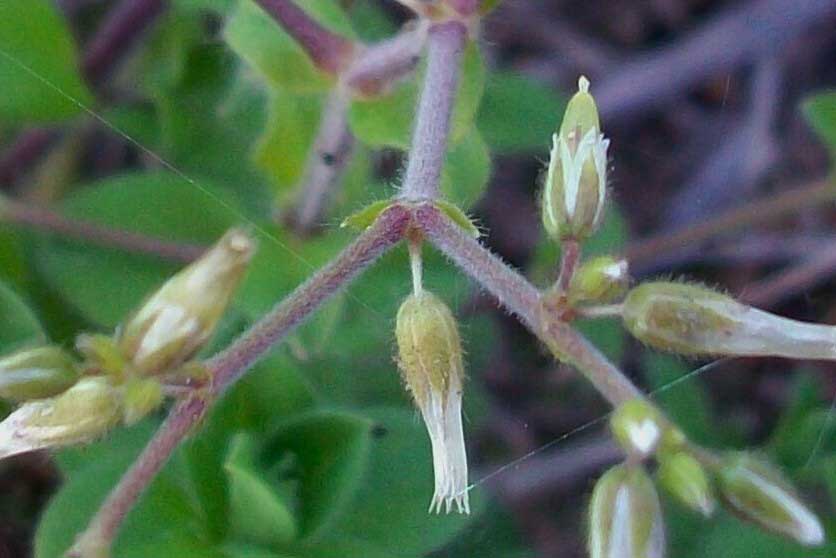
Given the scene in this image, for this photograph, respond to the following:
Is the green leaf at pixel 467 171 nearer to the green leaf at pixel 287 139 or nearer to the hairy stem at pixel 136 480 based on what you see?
the green leaf at pixel 287 139

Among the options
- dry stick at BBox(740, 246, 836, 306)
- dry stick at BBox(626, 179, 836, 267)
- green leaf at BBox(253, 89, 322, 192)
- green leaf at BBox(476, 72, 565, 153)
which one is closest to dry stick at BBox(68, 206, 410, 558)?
green leaf at BBox(253, 89, 322, 192)

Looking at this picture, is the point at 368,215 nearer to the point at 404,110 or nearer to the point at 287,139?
the point at 404,110

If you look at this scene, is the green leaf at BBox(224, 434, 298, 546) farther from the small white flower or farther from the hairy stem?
the small white flower

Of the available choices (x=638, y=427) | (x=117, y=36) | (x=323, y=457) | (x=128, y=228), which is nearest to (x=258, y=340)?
(x=323, y=457)

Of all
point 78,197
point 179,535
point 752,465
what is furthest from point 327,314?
point 752,465

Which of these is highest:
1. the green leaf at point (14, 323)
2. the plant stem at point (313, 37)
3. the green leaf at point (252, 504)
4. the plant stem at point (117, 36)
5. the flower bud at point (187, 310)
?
the plant stem at point (117, 36)

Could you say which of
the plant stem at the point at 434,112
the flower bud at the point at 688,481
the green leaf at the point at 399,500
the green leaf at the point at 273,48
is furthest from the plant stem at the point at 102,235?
the flower bud at the point at 688,481
